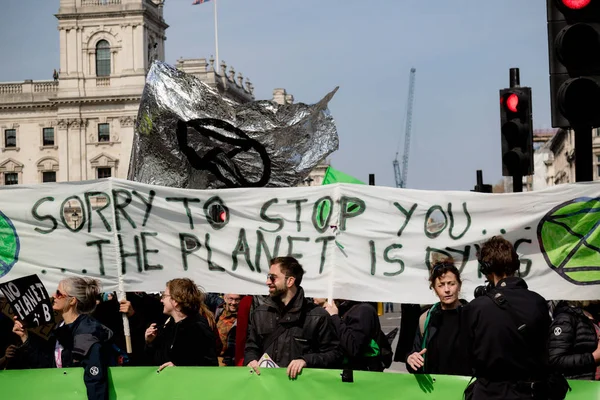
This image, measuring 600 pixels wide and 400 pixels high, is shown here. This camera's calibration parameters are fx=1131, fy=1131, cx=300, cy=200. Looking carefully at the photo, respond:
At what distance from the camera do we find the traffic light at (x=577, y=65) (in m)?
7.23

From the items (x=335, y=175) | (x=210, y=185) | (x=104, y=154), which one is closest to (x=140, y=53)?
(x=104, y=154)

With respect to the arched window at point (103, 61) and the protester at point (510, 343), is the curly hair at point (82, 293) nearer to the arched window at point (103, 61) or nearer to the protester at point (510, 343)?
the protester at point (510, 343)

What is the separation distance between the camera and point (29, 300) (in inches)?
298

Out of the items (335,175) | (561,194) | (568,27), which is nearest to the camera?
(568,27)

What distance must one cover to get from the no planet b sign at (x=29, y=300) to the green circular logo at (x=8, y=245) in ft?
2.42

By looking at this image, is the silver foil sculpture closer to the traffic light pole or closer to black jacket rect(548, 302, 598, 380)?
the traffic light pole

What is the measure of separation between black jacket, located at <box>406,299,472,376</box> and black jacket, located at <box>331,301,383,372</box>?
0.66m

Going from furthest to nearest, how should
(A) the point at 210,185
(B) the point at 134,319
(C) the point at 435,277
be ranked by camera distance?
(A) the point at 210,185 < (B) the point at 134,319 < (C) the point at 435,277

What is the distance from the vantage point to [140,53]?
83.0 metres

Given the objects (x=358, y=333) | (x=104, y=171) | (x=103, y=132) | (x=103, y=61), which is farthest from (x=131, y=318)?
(x=103, y=61)

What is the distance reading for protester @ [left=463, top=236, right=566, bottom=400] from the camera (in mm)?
5832

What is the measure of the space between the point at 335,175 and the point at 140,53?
69.0 metres

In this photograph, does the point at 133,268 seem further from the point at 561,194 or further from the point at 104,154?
the point at 104,154

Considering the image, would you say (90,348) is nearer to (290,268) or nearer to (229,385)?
(229,385)
